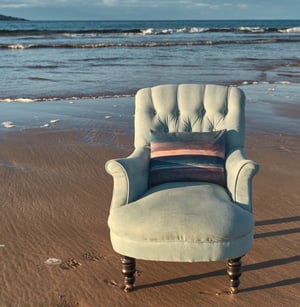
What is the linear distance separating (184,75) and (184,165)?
836 cm

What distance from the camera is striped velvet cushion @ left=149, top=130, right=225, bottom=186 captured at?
3023mm

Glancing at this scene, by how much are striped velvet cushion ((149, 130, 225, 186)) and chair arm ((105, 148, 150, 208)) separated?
167 mm

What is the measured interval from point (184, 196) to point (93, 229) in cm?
94

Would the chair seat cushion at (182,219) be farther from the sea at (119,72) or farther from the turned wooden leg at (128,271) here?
the sea at (119,72)

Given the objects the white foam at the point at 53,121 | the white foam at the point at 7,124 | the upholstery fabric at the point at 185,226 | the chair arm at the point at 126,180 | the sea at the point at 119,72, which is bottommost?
the white foam at the point at 53,121

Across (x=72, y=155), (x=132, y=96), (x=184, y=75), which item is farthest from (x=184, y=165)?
(x=184, y=75)

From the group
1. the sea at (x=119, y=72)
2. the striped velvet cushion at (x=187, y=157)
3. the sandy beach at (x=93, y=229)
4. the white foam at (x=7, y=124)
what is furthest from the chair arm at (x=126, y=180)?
the sea at (x=119, y=72)

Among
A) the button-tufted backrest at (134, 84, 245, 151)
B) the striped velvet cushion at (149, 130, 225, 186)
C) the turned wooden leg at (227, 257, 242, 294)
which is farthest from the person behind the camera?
the button-tufted backrest at (134, 84, 245, 151)

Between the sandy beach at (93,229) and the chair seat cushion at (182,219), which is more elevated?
the chair seat cushion at (182,219)

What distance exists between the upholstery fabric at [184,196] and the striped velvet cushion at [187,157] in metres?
0.06

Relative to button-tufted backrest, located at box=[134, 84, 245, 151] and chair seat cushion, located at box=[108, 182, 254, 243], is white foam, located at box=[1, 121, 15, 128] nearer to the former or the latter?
button-tufted backrest, located at box=[134, 84, 245, 151]

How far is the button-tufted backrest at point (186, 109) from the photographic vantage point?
335 cm

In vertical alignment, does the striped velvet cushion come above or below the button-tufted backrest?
below

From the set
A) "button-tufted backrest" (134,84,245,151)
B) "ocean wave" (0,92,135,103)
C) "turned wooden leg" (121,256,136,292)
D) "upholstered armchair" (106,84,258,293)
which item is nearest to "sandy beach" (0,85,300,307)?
"turned wooden leg" (121,256,136,292)
